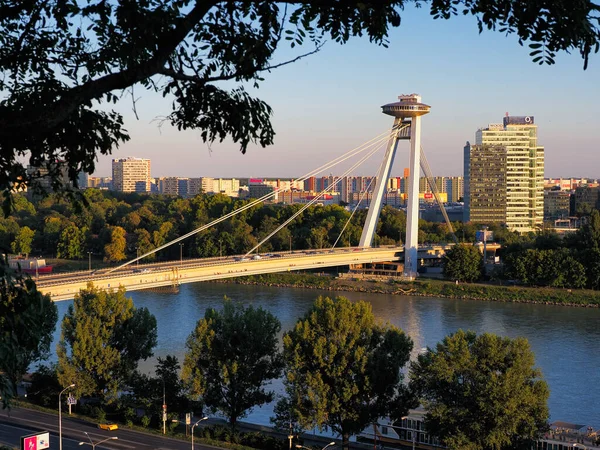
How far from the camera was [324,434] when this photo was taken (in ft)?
23.8

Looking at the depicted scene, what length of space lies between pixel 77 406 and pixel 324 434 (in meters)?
2.34

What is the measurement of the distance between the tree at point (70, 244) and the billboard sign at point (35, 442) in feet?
50.6

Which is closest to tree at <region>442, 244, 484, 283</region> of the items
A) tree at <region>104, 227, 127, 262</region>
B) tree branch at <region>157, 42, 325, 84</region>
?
tree at <region>104, 227, 127, 262</region>

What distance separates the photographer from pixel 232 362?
697 cm

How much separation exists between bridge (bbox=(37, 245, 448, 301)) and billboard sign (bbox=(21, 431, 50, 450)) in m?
4.19

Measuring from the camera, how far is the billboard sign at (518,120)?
96.6 ft

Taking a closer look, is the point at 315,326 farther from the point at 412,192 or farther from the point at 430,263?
the point at 430,263

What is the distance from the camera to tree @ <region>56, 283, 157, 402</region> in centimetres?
742

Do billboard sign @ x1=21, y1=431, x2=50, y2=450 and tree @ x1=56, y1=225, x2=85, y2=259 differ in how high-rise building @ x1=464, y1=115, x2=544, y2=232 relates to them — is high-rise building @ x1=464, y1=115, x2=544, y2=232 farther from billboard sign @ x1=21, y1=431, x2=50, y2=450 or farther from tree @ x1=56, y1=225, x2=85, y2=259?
billboard sign @ x1=21, y1=431, x2=50, y2=450

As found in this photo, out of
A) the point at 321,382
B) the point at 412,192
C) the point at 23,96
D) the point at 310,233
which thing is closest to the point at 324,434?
the point at 321,382

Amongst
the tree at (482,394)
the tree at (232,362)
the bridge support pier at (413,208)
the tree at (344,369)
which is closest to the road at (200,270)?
the bridge support pier at (413,208)

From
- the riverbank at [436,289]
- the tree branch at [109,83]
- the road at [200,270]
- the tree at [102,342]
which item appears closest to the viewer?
the tree branch at [109,83]

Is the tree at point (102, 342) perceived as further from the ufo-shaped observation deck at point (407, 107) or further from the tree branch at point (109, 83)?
the ufo-shaped observation deck at point (407, 107)

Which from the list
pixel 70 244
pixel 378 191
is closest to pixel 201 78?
pixel 378 191
